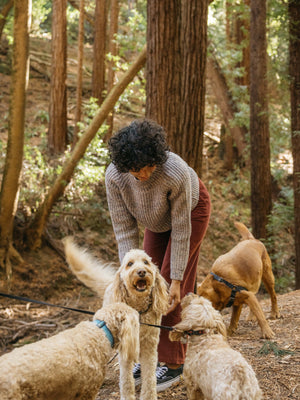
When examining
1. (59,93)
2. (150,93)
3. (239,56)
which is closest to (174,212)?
(150,93)

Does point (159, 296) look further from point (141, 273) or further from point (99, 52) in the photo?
point (99, 52)

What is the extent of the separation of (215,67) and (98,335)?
1319 cm

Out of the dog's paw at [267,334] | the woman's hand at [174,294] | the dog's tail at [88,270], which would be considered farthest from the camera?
the dog's paw at [267,334]

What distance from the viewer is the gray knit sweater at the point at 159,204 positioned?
361 cm

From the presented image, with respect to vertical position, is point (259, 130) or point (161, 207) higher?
point (259, 130)

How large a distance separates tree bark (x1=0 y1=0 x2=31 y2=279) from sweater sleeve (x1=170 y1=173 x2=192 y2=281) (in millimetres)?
5618

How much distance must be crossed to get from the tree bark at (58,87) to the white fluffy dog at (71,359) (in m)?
10.8

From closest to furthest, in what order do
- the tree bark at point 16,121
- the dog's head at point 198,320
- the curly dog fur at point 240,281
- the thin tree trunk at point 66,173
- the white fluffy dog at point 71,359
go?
the white fluffy dog at point 71,359
the dog's head at point 198,320
the curly dog fur at point 240,281
the tree bark at point 16,121
the thin tree trunk at point 66,173

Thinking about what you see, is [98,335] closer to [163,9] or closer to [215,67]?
[163,9]

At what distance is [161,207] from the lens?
3711mm

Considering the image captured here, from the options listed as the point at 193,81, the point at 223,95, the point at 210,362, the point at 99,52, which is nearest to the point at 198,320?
the point at 210,362

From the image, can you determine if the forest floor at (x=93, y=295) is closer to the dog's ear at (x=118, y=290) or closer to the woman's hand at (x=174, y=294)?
the woman's hand at (x=174, y=294)

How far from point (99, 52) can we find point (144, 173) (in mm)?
12786

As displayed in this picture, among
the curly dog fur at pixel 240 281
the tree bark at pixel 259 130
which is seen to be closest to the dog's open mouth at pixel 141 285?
the curly dog fur at pixel 240 281
